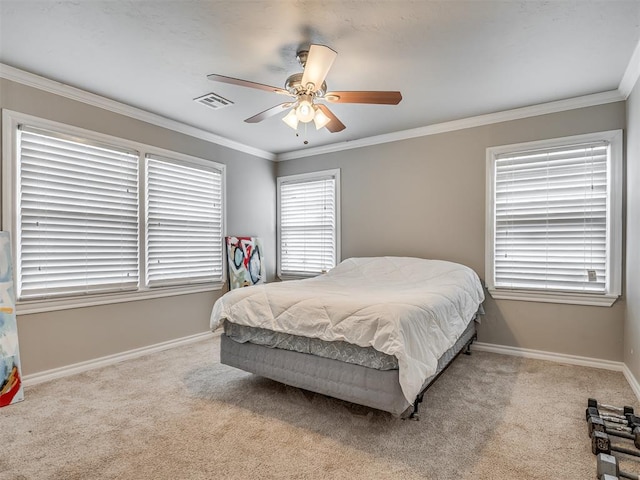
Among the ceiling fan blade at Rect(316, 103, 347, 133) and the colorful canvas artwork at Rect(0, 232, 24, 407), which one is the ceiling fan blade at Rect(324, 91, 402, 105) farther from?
the colorful canvas artwork at Rect(0, 232, 24, 407)

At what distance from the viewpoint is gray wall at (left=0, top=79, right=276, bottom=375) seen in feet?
9.61

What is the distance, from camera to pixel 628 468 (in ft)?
6.01

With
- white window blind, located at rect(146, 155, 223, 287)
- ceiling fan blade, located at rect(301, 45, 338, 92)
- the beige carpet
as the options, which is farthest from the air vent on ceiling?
the beige carpet

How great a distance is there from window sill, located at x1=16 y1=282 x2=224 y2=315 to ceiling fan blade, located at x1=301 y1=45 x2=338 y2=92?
9.07 feet

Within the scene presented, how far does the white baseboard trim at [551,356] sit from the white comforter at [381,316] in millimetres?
793

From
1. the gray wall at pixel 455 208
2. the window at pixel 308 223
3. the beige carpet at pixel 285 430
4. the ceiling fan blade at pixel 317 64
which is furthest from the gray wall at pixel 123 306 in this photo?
the ceiling fan blade at pixel 317 64

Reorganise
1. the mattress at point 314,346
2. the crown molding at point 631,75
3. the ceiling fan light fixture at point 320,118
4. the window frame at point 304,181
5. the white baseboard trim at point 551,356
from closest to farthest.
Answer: the mattress at point 314,346
the crown molding at point 631,75
the ceiling fan light fixture at point 320,118
the white baseboard trim at point 551,356
the window frame at point 304,181

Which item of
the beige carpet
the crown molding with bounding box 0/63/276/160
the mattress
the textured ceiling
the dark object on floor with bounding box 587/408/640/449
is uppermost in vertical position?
the textured ceiling

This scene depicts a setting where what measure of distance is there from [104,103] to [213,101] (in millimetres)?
1040

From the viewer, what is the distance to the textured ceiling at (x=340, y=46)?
2.09m

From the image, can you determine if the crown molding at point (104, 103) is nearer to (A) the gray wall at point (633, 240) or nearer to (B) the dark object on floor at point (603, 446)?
(A) the gray wall at point (633, 240)

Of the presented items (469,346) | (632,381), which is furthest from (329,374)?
(632,381)

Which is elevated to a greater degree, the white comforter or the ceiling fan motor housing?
the ceiling fan motor housing

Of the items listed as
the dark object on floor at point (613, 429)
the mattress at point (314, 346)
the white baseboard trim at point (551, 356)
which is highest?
the mattress at point (314, 346)
